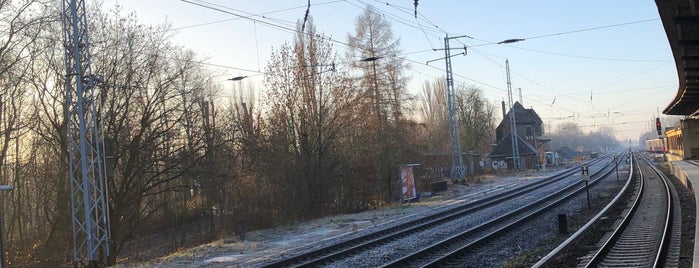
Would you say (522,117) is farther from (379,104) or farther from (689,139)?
(379,104)

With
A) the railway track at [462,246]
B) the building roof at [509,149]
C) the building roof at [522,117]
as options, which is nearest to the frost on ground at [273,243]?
the railway track at [462,246]

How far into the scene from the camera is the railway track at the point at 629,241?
12.1 metres

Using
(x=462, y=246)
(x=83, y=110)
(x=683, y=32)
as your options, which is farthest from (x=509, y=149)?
(x=83, y=110)

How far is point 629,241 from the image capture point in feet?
49.0

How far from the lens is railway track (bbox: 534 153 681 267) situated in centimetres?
1214

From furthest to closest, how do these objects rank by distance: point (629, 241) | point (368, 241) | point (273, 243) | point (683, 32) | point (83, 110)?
point (273, 243), point (368, 241), point (83, 110), point (629, 241), point (683, 32)

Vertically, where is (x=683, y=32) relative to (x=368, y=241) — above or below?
above

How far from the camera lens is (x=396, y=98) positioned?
4025cm

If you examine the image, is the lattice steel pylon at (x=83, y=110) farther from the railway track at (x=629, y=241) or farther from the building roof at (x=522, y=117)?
the building roof at (x=522, y=117)

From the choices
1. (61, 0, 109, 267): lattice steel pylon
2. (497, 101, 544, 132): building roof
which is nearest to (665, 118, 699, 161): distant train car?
(61, 0, 109, 267): lattice steel pylon

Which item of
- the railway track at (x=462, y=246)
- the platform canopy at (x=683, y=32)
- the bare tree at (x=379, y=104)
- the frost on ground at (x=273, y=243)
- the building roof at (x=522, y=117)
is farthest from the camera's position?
the building roof at (x=522, y=117)

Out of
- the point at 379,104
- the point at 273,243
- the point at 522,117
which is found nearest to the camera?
the point at 273,243

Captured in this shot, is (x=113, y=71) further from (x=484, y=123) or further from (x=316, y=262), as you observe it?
(x=484, y=123)

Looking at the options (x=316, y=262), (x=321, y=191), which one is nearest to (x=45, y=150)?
(x=321, y=191)
